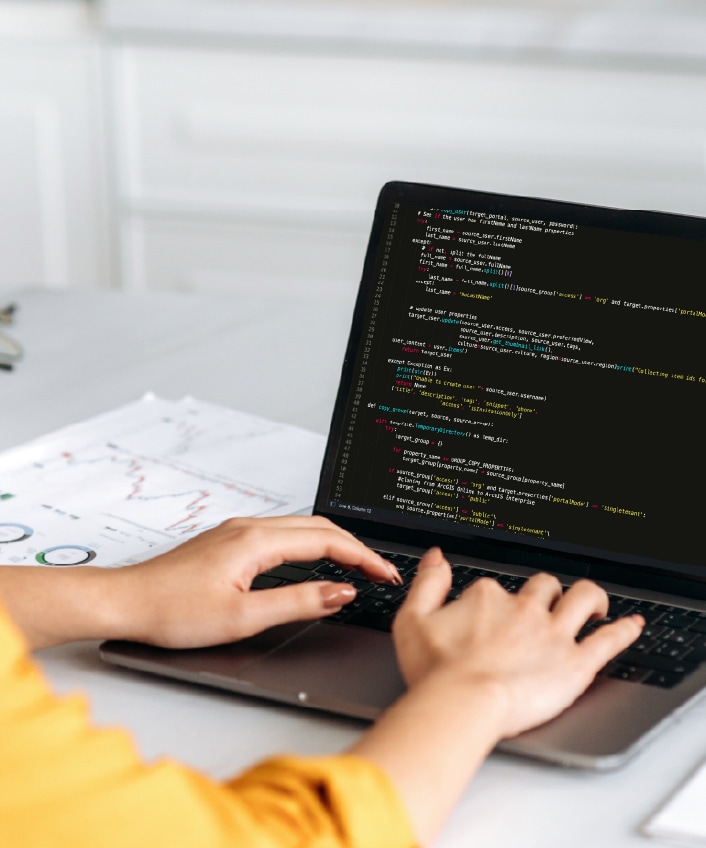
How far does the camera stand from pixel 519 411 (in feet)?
3.11

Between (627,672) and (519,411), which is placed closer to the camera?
(627,672)

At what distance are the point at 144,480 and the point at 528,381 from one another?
414mm

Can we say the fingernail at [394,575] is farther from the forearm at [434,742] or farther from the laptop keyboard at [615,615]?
the forearm at [434,742]

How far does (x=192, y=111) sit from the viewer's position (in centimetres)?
297

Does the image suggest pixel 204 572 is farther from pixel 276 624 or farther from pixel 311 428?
pixel 311 428

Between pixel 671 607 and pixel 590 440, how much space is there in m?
0.14

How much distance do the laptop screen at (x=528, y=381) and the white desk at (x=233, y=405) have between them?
19 centimetres

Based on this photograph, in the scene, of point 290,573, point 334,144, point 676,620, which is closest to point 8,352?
point 290,573

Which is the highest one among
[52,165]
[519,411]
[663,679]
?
[52,165]

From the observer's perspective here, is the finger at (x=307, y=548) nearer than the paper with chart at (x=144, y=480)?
Yes

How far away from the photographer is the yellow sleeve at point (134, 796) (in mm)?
519

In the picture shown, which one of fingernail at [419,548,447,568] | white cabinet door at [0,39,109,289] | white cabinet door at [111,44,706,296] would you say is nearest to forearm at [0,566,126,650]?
fingernail at [419,548,447,568]

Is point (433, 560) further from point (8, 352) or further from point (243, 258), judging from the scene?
point (243, 258)

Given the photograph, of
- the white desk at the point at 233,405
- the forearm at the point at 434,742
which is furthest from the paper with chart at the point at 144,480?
the forearm at the point at 434,742
